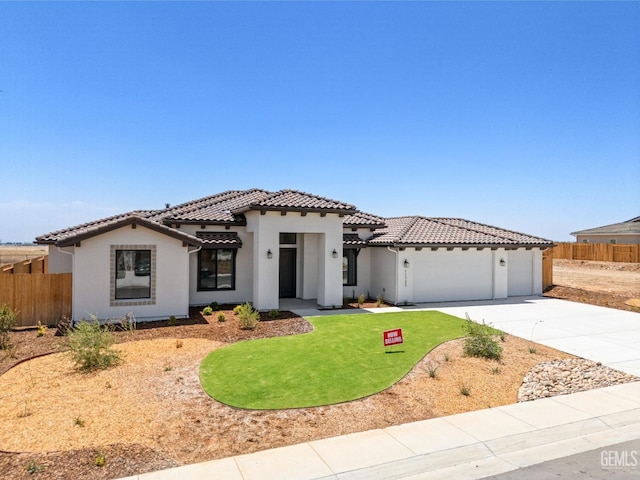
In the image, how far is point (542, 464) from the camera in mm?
5785

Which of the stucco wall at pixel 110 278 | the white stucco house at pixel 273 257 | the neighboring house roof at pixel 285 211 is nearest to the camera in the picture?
the stucco wall at pixel 110 278

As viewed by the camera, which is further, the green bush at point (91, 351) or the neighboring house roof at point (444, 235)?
the neighboring house roof at point (444, 235)

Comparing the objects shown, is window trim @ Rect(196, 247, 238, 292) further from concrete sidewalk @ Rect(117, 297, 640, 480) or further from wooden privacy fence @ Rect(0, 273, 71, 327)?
concrete sidewalk @ Rect(117, 297, 640, 480)

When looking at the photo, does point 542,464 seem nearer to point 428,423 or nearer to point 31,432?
point 428,423

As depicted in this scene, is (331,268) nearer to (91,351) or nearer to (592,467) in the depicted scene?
(91,351)

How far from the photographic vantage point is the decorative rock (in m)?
8.56

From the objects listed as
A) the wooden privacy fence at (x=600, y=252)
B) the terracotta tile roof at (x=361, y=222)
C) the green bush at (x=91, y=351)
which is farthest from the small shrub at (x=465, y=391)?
the wooden privacy fence at (x=600, y=252)

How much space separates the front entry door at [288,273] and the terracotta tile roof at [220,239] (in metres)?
3.12

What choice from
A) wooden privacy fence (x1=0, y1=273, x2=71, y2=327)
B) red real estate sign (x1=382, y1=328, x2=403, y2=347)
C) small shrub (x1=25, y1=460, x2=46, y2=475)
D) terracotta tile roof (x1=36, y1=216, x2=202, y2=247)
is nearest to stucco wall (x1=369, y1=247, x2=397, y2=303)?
red real estate sign (x1=382, y1=328, x2=403, y2=347)

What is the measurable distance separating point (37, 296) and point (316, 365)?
36.9 feet

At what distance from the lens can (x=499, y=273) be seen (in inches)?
857

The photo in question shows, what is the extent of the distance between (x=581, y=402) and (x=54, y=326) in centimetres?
1622

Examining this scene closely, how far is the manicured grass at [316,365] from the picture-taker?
811cm

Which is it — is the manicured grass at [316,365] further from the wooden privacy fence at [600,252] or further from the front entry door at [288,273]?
the wooden privacy fence at [600,252]
